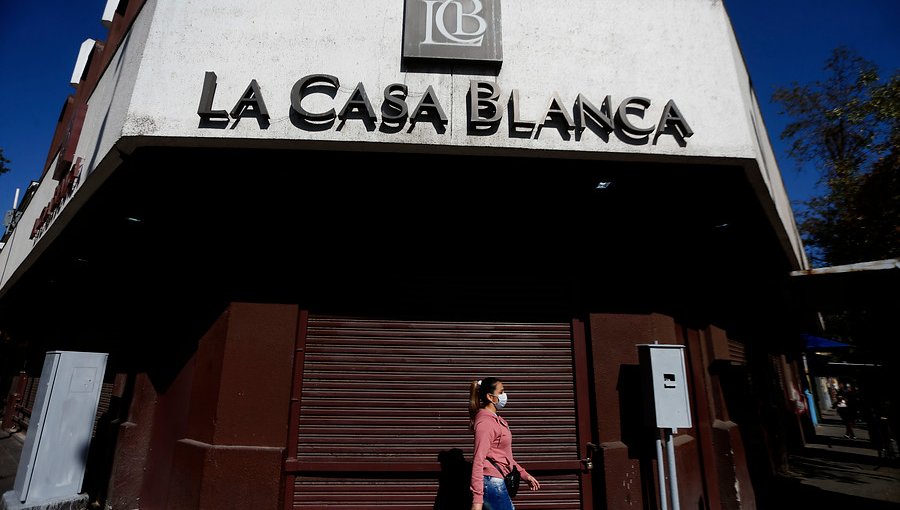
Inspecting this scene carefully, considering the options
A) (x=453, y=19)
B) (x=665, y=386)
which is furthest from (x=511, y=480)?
(x=453, y=19)

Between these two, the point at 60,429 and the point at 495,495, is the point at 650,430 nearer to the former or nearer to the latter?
the point at 495,495

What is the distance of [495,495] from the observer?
158 inches

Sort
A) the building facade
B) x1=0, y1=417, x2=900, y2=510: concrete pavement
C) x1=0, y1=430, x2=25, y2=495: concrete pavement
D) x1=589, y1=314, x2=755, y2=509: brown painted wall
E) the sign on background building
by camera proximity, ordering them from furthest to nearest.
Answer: x1=0, y1=430, x2=25, y2=495: concrete pavement
x1=0, y1=417, x2=900, y2=510: concrete pavement
x1=589, y1=314, x2=755, y2=509: brown painted wall
the sign on background building
the building facade

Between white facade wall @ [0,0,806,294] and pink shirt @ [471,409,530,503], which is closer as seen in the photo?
pink shirt @ [471,409,530,503]

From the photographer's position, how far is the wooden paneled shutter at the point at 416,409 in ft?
17.4

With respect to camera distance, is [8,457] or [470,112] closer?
[470,112]

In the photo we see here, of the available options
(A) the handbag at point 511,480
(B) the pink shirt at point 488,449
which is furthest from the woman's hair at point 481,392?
(A) the handbag at point 511,480

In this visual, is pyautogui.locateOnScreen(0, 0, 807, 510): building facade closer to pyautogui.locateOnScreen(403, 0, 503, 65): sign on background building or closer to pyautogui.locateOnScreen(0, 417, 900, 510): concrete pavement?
pyautogui.locateOnScreen(403, 0, 503, 65): sign on background building

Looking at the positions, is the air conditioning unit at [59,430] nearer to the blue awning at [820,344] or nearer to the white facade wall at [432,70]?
the white facade wall at [432,70]

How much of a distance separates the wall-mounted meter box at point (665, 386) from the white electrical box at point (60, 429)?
21.7 ft

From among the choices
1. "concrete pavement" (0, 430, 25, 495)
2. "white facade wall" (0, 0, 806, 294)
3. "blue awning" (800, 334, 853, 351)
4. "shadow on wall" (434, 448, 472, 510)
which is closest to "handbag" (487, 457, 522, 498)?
"shadow on wall" (434, 448, 472, 510)

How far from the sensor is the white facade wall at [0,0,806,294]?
4.64 metres

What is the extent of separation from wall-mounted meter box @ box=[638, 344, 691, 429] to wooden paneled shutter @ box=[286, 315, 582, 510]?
92 centimetres

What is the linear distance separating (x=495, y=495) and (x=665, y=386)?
8.16ft
